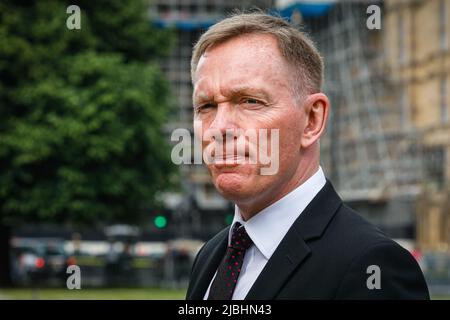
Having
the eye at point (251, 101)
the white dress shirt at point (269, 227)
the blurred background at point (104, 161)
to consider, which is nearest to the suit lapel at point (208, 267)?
the white dress shirt at point (269, 227)

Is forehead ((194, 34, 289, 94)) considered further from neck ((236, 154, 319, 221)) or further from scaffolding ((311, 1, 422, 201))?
scaffolding ((311, 1, 422, 201))

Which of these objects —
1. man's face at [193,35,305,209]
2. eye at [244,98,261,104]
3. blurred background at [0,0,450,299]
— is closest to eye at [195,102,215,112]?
man's face at [193,35,305,209]

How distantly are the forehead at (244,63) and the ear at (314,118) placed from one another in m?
0.13

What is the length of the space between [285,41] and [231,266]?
0.70 meters

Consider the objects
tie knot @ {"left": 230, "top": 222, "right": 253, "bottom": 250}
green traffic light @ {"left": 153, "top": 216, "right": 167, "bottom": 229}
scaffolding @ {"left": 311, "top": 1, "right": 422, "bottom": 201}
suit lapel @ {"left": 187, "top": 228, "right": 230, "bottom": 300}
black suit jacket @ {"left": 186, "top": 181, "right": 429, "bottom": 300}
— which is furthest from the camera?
scaffolding @ {"left": 311, "top": 1, "right": 422, "bottom": 201}

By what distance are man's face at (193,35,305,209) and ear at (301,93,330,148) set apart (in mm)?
37

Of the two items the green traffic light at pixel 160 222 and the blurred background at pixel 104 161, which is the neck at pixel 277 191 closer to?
the blurred background at pixel 104 161

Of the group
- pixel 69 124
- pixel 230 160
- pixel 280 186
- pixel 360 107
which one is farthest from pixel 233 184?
pixel 360 107

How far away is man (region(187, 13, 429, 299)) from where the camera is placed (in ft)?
8.18

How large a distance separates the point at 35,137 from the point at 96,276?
44.8ft

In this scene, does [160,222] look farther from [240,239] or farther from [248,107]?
[248,107]

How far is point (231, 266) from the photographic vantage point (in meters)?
2.79

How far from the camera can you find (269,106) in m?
2.59
